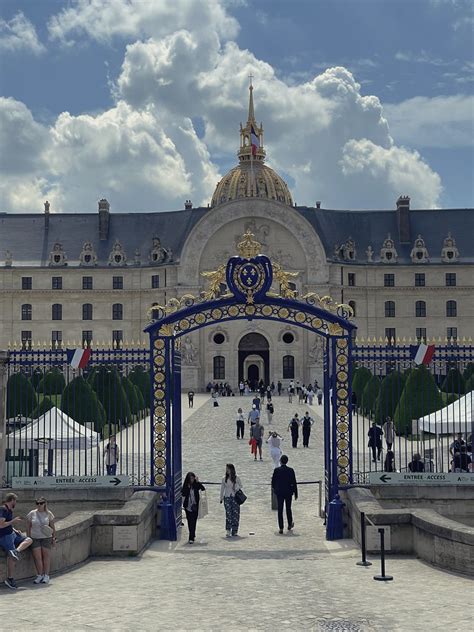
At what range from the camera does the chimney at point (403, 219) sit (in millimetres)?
78562

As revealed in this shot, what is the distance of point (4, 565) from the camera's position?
11367mm

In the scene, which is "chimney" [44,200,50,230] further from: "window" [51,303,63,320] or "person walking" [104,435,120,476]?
"person walking" [104,435,120,476]

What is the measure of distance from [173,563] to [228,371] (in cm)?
5874

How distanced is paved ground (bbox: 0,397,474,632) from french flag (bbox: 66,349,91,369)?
13.5ft

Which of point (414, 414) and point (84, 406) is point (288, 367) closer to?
point (414, 414)

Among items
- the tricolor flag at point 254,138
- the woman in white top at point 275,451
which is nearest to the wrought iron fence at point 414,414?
the woman in white top at point 275,451

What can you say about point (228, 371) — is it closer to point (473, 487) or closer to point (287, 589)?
point (473, 487)

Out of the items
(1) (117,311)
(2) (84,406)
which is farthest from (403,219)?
(2) (84,406)

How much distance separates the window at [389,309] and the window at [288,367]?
9.91 m

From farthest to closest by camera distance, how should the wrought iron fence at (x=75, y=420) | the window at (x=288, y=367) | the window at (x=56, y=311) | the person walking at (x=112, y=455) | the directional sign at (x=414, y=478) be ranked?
the window at (x=56, y=311) → the window at (x=288, y=367) → the person walking at (x=112, y=455) → the wrought iron fence at (x=75, y=420) → the directional sign at (x=414, y=478)

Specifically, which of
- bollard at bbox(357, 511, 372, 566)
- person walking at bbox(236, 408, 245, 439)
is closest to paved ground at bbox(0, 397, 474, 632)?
bollard at bbox(357, 511, 372, 566)

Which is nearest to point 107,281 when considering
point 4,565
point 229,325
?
point 229,325

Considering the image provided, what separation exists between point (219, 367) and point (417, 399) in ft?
144

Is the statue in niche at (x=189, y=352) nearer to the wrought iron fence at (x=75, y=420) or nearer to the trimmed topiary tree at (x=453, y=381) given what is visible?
the wrought iron fence at (x=75, y=420)
